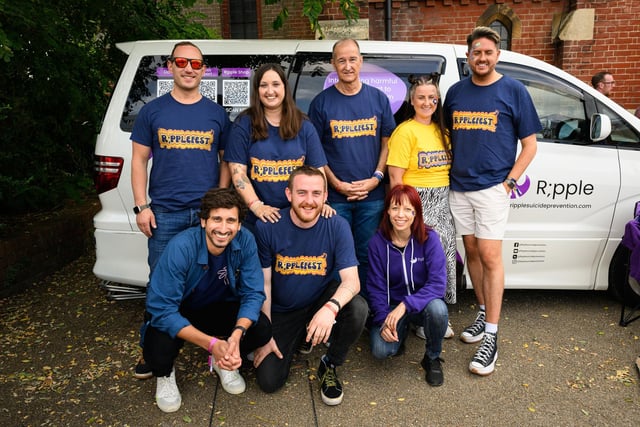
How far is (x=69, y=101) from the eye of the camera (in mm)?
5270

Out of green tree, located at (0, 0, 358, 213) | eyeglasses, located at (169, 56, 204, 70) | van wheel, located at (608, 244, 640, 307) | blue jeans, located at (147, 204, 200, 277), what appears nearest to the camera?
eyeglasses, located at (169, 56, 204, 70)

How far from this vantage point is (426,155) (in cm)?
318

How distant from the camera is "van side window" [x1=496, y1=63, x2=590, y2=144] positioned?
365 cm

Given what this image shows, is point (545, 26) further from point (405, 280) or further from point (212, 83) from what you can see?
point (405, 280)

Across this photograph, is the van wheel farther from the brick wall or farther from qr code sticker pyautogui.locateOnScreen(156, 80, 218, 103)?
the brick wall

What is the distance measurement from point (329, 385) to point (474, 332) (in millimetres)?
1168

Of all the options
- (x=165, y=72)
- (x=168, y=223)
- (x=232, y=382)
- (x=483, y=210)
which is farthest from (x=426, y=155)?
(x=165, y=72)

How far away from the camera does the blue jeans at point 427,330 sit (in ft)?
9.73

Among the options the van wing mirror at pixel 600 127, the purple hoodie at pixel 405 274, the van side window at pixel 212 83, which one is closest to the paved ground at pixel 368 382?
the purple hoodie at pixel 405 274

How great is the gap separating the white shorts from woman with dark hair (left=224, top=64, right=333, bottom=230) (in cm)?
87

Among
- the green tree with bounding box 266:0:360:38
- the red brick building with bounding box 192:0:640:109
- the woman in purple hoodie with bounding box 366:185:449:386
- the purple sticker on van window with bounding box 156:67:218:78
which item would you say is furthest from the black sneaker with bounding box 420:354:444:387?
the red brick building with bounding box 192:0:640:109

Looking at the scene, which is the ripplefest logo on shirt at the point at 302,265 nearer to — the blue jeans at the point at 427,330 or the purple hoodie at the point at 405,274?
the purple hoodie at the point at 405,274

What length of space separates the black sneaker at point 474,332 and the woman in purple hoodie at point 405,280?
1.45ft

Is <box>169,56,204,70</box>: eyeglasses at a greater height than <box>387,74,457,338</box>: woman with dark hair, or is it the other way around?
<box>169,56,204,70</box>: eyeglasses
